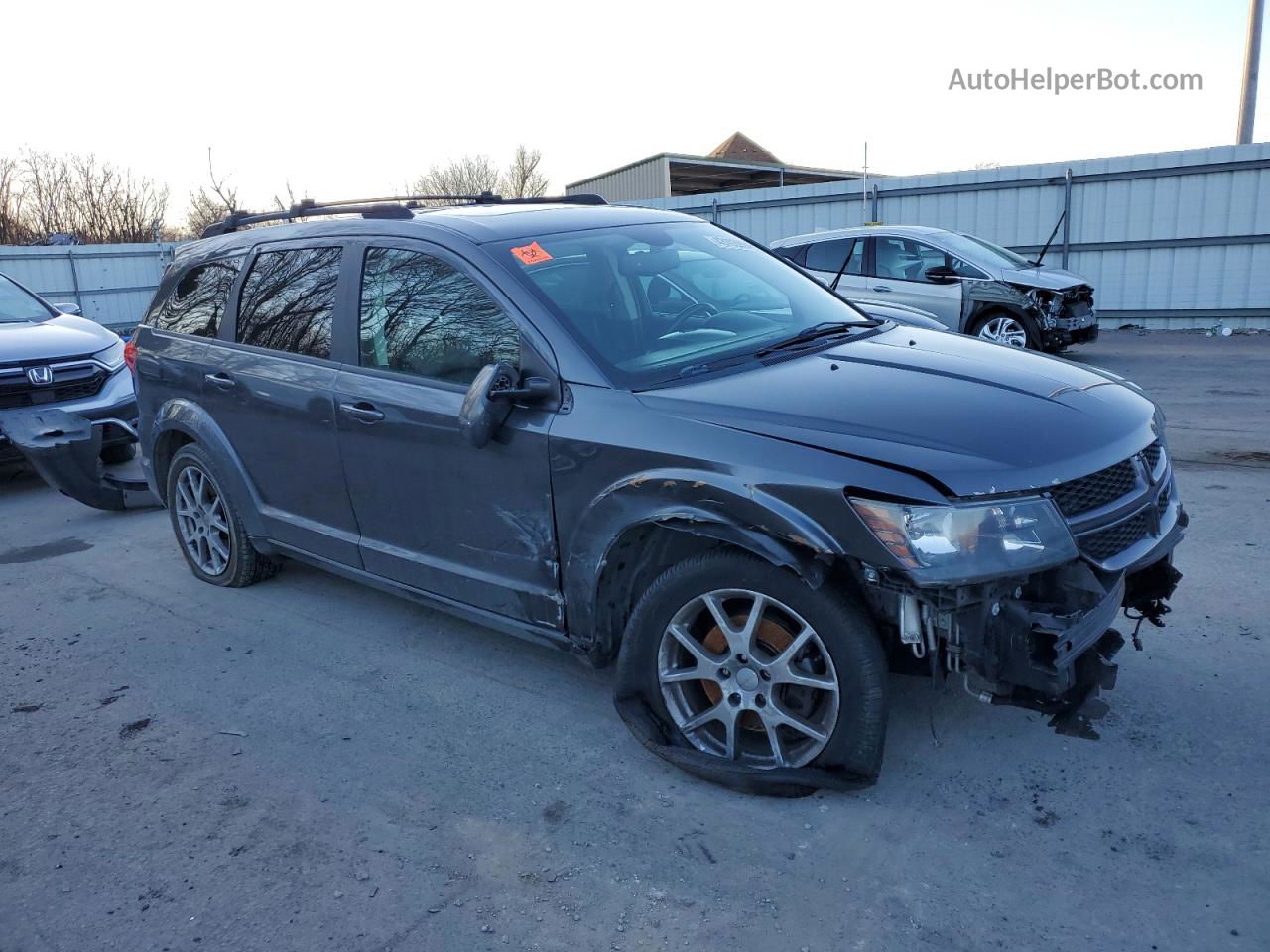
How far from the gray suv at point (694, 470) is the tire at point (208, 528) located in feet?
1.02

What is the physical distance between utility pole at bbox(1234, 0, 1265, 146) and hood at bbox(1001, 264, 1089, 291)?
8.43 metres

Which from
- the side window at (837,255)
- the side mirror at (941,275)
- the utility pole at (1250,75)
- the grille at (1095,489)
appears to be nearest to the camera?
the grille at (1095,489)

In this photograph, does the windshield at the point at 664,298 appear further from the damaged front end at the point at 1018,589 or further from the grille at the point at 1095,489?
the grille at the point at 1095,489

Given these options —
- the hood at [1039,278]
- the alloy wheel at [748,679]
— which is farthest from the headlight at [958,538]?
the hood at [1039,278]

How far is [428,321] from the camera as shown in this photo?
3.88 metres

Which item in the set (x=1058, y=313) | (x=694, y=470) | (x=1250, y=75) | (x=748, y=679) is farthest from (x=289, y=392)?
(x=1250, y=75)

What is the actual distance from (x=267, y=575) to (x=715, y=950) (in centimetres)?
360

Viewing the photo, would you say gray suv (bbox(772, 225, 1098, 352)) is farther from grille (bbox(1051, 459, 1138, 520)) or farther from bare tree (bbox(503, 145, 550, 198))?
bare tree (bbox(503, 145, 550, 198))

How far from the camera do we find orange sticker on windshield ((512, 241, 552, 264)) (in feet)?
12.3

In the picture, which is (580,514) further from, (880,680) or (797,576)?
(880,680)

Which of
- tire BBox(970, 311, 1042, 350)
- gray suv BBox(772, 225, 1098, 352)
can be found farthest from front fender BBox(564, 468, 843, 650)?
tire BBox(970, 311, 1042, 350)

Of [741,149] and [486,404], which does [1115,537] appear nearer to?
[486,404]

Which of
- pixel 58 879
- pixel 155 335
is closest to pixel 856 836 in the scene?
pixel 58 879

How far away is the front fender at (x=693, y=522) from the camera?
2.85 metres
